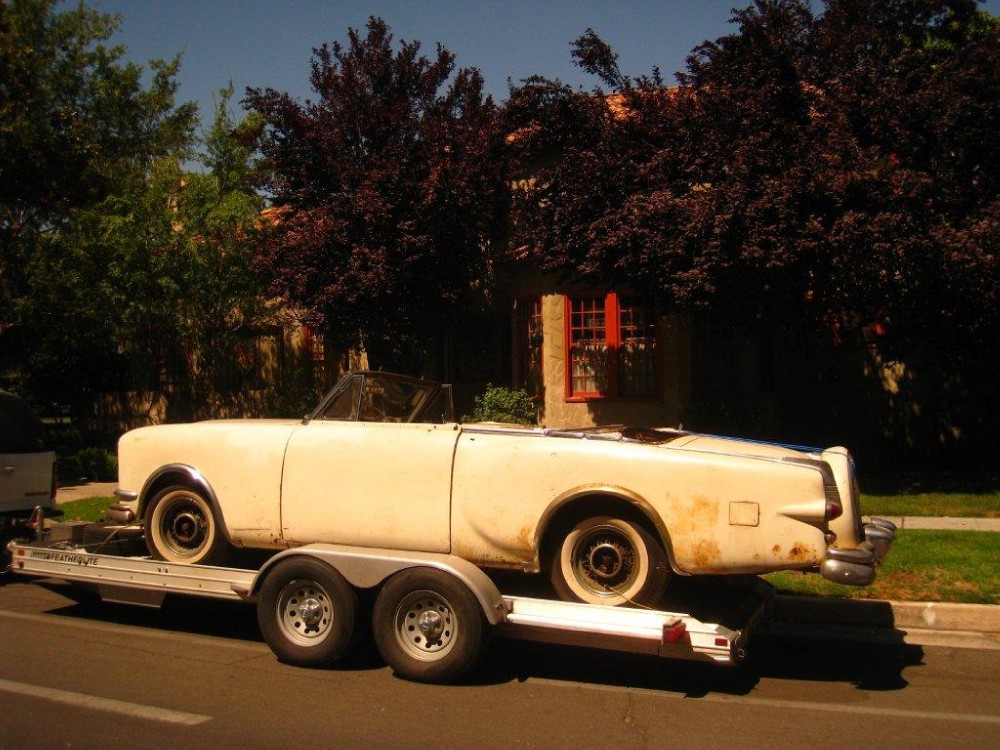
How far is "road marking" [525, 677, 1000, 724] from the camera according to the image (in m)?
5.52

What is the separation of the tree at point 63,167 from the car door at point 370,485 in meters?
11.5

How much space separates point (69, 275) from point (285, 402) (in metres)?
4.58

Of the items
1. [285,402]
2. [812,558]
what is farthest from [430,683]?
[285,402]

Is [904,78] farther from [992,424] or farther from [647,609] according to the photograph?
[647,609]

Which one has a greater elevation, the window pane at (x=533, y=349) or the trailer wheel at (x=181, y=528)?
the window pane at (x=533, y=349)

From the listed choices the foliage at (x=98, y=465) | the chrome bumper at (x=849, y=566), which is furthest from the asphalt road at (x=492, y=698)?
the foliage at (x=98, y=465)

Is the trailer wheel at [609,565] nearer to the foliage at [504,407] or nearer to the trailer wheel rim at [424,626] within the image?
the trailer wheel rim at [424,626]

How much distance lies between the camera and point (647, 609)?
5.76 metres

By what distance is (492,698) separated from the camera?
5762mm

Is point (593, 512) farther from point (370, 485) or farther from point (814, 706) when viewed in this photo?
point (814, 706)

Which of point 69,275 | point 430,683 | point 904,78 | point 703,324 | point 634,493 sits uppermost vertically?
point 904,78

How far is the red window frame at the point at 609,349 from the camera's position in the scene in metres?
16.1

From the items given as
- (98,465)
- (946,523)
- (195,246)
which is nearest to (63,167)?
(195,246)

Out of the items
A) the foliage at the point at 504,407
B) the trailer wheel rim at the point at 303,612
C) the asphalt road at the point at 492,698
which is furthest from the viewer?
the foliage at the point at 504,407
